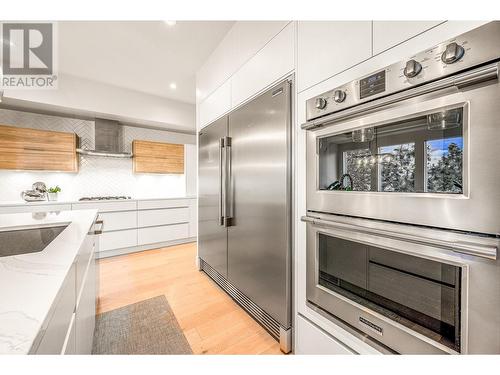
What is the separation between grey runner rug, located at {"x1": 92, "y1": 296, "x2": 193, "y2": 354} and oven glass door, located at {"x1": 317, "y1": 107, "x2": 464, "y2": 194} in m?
1.54

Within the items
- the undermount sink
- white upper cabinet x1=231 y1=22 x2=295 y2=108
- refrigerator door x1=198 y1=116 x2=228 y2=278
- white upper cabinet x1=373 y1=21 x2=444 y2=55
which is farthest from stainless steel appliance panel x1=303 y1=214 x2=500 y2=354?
the undermount sink

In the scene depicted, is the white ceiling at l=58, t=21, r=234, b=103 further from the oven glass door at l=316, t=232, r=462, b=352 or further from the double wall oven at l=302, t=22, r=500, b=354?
the oven glass door at l=316, t=232, r=462, b=352

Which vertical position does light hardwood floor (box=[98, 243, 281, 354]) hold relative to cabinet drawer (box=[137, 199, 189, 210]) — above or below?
below

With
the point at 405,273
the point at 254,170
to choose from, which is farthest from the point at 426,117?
the point at 254,170

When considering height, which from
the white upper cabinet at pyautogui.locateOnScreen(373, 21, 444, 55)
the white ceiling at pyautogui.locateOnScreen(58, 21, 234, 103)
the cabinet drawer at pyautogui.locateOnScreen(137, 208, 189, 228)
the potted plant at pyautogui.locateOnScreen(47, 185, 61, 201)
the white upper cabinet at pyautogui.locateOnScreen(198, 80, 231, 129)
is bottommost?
the cabinet drawer at pyautogui.locateOnScreen(137, 208, 189, 228)

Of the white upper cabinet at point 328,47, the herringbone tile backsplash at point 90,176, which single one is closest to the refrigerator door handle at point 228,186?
the white upper cabinet at point 328,47

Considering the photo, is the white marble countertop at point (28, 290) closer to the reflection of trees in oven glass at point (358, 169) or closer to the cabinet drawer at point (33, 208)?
the reflection of trees in oven glass at point (358, 169)

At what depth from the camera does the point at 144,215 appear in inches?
144

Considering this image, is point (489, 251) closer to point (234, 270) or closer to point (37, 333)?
point (37, 333)

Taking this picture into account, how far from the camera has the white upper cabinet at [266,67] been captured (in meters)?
1.41

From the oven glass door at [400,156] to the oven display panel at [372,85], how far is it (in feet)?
0.48

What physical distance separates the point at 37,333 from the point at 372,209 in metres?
1.11

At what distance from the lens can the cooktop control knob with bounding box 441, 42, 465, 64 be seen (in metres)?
0.67
